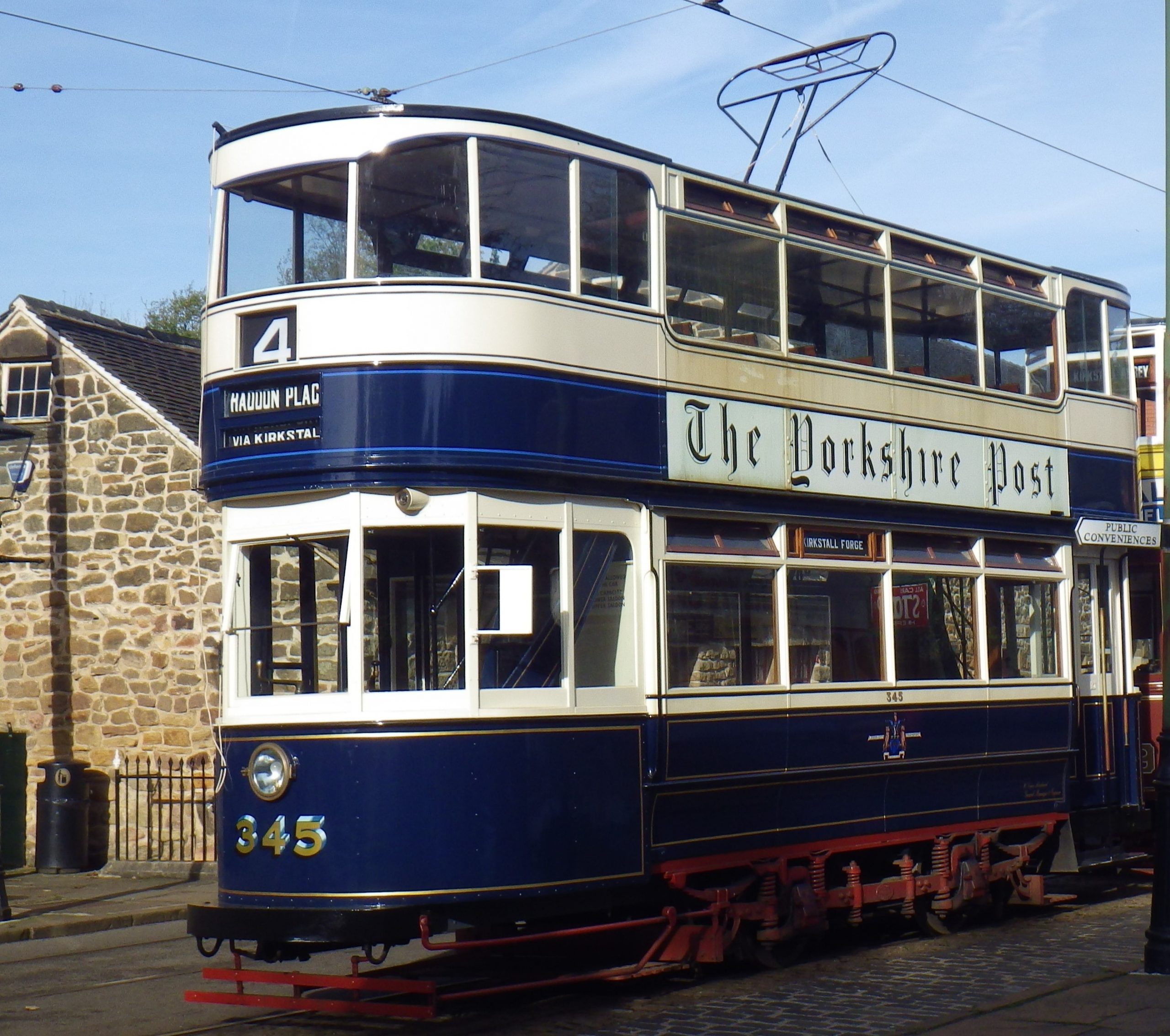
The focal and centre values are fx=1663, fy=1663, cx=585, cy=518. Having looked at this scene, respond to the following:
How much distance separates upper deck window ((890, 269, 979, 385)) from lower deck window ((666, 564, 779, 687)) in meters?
2.36

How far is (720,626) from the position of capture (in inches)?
388

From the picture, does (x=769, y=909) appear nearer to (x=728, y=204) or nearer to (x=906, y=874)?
(x=906, y=874)

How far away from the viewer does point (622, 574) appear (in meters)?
9.38

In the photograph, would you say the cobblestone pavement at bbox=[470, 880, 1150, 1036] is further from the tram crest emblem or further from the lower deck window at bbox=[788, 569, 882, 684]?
the lower deck window at bbox=[788, 569, 882, 684]

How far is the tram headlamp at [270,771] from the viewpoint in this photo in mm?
8477

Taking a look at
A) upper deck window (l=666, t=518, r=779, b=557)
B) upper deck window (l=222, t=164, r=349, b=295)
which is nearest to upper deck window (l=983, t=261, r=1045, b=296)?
upper deck window (l=666, t=518, r=779, b=557)

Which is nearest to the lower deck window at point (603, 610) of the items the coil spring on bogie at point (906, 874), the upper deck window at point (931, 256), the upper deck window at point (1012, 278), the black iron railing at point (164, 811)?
the coil spring on bogie at point (906, 874)

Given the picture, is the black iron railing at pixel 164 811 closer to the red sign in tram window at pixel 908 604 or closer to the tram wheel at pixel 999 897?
the tram wheel at pixel 999 897

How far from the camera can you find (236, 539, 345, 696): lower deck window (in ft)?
28.9

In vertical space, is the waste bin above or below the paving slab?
above

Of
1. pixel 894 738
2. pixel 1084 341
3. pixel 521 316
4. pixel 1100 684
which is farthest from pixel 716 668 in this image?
pixel 1084 341

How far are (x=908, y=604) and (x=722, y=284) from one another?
8.68ft

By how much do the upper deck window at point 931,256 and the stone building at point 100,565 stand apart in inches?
340

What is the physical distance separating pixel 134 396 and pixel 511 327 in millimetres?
10263
